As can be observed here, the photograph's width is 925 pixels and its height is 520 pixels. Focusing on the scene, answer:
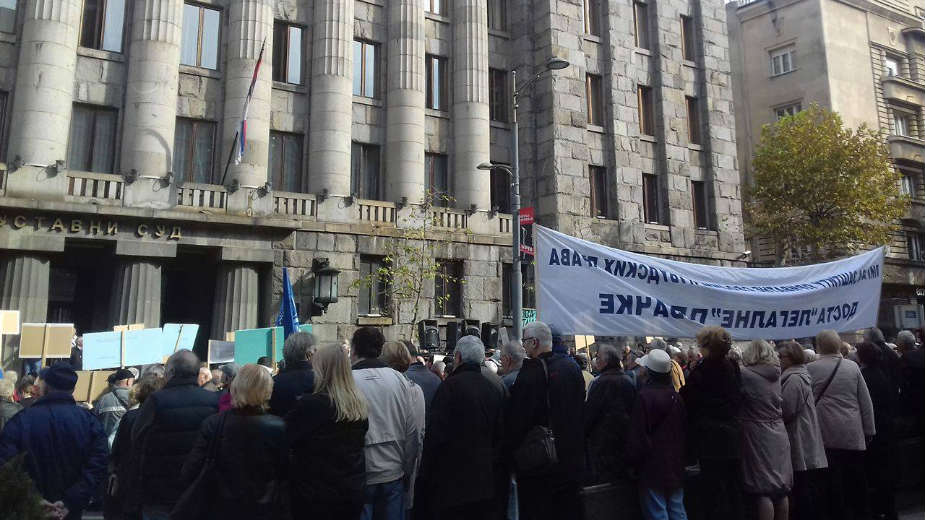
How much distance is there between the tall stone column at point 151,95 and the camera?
66.0 feet

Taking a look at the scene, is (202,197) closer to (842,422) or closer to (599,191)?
(599,191)

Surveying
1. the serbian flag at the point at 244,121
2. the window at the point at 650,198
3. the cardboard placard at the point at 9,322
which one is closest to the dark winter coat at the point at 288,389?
the cardboard placard at the point at 9,322

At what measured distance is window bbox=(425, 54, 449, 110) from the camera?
2603cm

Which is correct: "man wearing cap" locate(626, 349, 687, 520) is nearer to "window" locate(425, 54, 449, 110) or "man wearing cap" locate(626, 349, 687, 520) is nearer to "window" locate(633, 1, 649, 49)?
"window" locate(425, 54, 449, 110)

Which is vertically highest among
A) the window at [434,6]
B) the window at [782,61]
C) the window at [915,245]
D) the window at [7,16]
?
the window at [782,61]

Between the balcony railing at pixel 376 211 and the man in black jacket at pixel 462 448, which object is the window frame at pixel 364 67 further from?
the man in black jacket at pixel 462 448

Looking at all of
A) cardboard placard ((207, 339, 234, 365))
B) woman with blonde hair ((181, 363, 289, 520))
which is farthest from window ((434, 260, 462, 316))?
woman with blonde hair ((181, 363, 289, 520))

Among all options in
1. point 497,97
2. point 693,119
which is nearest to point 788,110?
point 693,119

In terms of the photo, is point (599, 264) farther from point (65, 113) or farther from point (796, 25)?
point (796, 25)

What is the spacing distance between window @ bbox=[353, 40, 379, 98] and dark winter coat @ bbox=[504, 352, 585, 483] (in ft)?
65.4

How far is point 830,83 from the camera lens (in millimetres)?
41344

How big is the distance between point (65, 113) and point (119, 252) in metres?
4.28

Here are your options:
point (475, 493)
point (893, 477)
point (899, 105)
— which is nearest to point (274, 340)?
point (475, 493)

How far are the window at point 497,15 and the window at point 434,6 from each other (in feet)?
7.55
